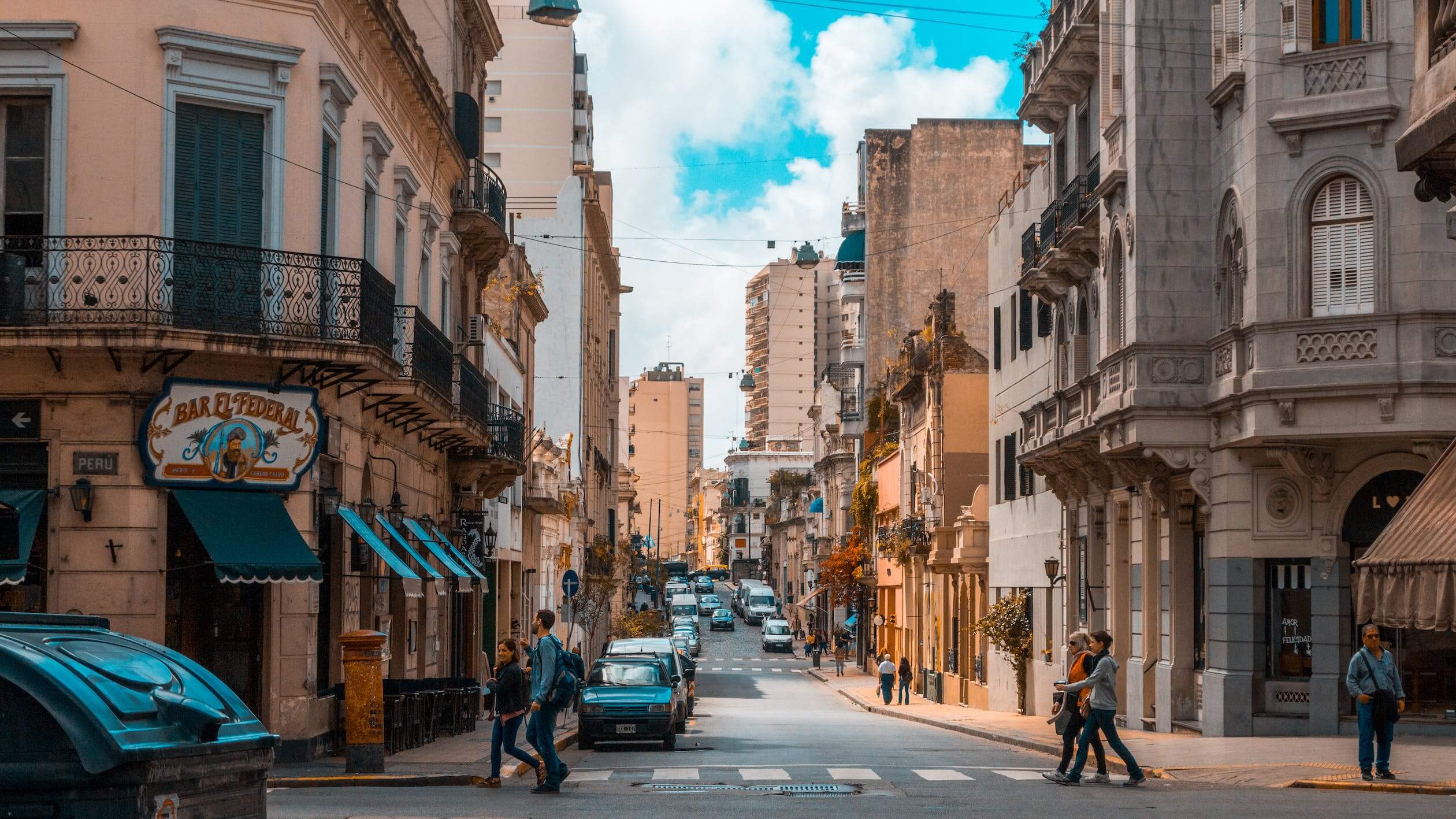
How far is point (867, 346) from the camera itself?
76.2 metres

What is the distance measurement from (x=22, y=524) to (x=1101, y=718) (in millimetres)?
11918

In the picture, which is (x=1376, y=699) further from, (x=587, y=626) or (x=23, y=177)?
(x=587, y=626)

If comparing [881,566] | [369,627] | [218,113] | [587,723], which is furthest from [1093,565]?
[881,566]

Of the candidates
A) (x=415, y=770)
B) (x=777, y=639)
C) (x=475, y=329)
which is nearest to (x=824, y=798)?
(x=415, y=770)

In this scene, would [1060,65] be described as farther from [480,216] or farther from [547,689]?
[547,689]

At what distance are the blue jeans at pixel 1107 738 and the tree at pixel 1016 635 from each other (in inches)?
849

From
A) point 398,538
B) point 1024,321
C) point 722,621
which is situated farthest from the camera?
point 722,621

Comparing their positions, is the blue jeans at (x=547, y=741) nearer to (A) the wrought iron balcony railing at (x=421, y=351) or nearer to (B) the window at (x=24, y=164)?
(A) the wrought iron balcony railing at (x=421, y=351)

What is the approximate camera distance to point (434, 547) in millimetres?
28328

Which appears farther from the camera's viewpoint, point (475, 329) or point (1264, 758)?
point (475, 329)

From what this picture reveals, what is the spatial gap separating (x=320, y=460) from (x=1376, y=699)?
12.8 metres

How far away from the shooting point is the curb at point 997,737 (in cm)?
2155

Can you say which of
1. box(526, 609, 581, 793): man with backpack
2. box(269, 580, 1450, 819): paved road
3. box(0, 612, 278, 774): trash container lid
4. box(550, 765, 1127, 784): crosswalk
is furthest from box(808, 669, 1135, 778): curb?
box(0, 612, 278, 774): trash container lid

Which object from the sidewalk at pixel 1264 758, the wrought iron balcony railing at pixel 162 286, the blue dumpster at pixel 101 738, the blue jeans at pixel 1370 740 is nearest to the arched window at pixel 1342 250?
the sidewalk at pixel 1264 758
